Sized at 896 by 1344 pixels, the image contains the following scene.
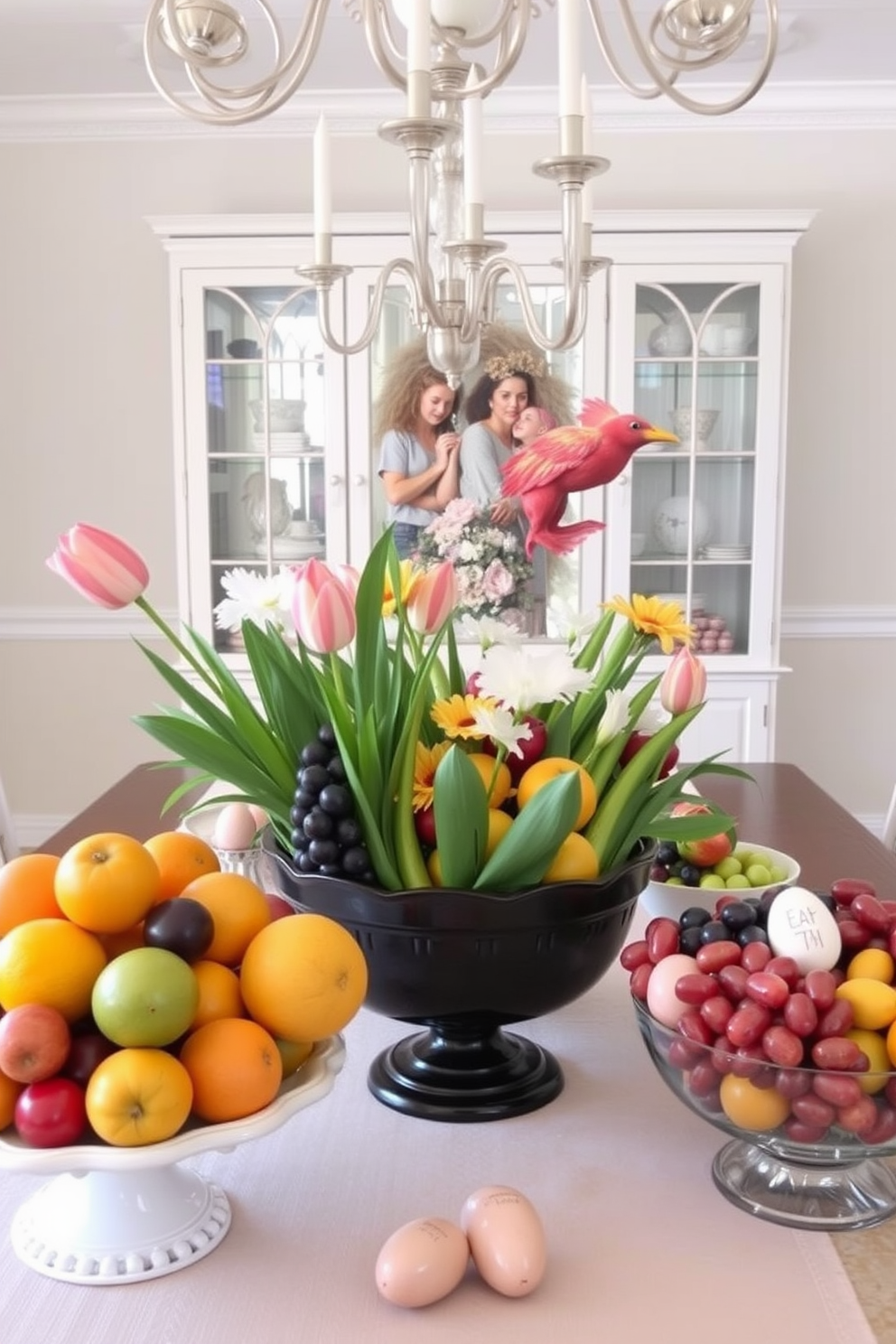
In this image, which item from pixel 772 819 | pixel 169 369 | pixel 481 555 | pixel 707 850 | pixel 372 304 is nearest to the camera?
pixel 707 850

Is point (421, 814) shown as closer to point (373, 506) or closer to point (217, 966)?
point (217, 966)

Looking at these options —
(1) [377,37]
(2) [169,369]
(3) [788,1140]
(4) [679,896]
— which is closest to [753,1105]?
(3) [788,1140]

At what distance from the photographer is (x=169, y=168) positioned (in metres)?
3.71

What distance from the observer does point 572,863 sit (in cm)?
95

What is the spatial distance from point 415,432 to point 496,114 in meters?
1.01

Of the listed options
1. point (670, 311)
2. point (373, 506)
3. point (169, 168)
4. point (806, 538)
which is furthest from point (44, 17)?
point (806, 538)

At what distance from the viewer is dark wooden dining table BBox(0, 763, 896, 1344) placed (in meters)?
0.73

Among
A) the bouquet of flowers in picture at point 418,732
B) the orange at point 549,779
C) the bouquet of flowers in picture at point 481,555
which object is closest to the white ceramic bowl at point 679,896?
the bouquet of flowers in picture at point 418,732

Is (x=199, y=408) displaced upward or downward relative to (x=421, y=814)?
upward

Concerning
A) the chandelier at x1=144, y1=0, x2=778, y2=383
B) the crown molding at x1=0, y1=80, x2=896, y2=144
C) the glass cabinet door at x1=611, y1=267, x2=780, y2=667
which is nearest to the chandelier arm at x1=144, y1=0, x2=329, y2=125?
the chandelier at x1=144, y1=0, x2=778, y2=383

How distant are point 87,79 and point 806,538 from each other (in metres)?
2.48

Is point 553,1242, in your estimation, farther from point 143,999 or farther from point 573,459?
point 573,459

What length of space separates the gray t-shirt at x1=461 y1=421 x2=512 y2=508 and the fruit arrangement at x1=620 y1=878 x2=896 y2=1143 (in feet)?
8.66

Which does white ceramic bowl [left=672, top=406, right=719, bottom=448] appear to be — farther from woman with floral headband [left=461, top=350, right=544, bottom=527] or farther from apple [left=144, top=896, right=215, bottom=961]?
apple [left=144, top=896, right=215, bottom=961]
